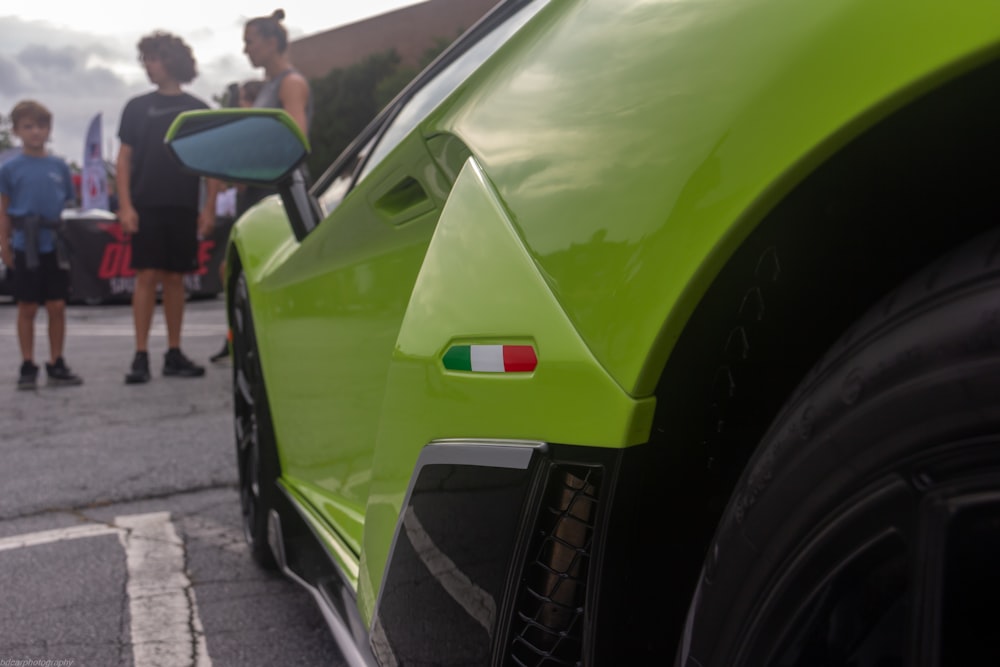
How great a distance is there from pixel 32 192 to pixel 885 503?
6314 millimetres

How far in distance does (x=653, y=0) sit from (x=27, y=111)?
6.10 metres

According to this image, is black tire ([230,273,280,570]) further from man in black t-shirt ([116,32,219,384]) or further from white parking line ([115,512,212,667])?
man in black t-shirt ([116,32,219,384])

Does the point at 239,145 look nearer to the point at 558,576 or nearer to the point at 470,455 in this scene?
the point at 470,455

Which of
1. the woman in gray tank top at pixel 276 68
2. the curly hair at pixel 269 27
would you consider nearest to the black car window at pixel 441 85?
the woman in gray tank top at pixel 276 68

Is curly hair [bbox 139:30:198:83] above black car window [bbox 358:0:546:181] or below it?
above

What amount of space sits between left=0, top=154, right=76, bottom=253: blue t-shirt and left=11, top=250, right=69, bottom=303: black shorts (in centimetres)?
7

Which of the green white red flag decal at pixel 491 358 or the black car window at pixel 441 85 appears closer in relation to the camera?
the green white red flag decal at pixel 491 358

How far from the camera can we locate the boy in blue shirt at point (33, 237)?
5945 mm

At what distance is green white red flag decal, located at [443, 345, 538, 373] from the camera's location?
3.11 ft

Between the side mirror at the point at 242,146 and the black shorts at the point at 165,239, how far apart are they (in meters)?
3.87

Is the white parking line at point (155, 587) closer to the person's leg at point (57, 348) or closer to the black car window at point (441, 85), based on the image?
the black car window at point (441, 85)

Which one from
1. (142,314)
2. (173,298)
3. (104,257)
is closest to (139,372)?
(142,314)

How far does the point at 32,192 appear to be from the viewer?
597 cm

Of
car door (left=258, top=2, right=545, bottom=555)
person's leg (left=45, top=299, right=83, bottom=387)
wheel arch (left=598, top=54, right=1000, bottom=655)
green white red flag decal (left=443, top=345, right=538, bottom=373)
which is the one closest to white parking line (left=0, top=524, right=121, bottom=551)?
car door (left=258, top=2, right=545, bottom=555)
